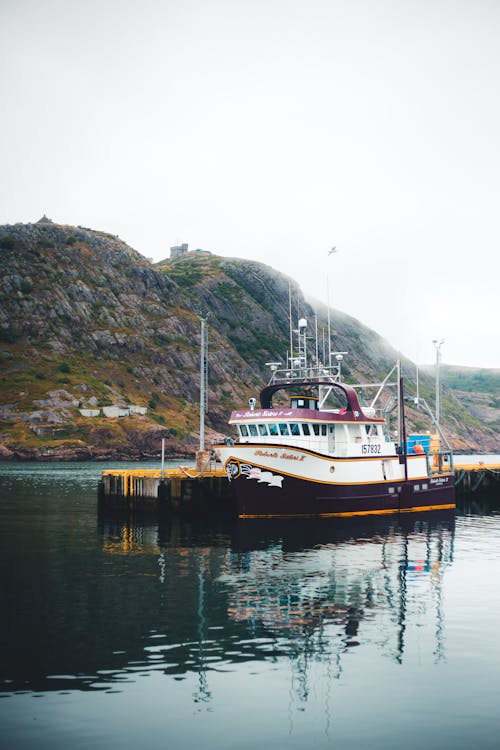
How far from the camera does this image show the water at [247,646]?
1698cm

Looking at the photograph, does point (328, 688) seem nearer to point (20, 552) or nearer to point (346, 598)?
point (346, 598)

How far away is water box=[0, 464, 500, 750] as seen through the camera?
55.7 ft

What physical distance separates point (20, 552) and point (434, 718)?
29397 mm

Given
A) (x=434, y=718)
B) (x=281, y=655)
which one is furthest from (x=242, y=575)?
(x=434, y=718)

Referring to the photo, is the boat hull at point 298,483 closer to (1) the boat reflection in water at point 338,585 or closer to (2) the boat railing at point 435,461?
(1) the boat reflection in water at point 338,585

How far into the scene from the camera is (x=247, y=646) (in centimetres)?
2312

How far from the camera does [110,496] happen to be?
6369 centimetres

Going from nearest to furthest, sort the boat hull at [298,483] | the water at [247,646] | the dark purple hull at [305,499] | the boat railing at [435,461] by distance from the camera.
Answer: the water at [247,646], the boat hull at [298,483], the dark purple hull at [305,499], the boat railing at [435,461]

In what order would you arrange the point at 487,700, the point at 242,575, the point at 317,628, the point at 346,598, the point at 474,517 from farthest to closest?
the point at 474,517
the point at 242,575
the point at 346,598
the point at 317,628
the point at 487,700

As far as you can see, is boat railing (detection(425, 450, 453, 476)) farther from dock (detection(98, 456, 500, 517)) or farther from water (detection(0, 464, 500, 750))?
water (detection(0, 464, 500, 750))

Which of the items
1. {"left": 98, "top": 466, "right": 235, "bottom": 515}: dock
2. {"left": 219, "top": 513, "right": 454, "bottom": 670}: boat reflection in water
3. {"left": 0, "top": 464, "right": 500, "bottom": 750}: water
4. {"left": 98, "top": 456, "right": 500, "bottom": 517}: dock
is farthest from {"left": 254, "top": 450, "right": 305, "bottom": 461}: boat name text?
{"left": 0, "top": 464, "right": 500, "bottom": 750}: water

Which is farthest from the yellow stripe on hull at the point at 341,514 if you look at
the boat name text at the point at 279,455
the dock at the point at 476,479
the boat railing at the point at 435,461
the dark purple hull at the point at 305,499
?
the dock at the point at 476,479

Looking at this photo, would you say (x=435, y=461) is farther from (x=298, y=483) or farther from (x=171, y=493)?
(x=171, y=493)

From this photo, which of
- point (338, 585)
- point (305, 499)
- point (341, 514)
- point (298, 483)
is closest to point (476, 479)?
point (341, 514)
